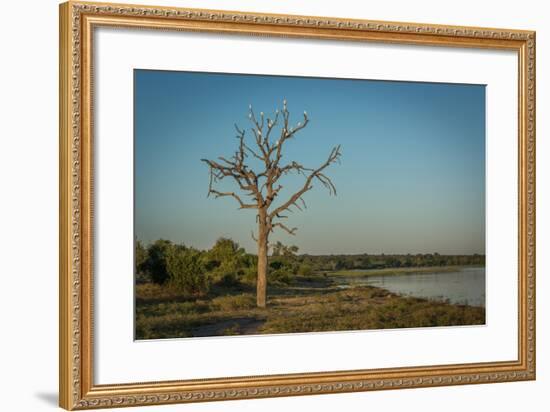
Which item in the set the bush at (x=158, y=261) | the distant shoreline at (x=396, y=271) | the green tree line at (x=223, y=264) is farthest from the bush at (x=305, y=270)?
the bush at (x=158, y=261)

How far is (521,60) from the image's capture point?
5.84 meters

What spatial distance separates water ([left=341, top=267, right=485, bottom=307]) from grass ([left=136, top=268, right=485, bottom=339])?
0.04 metres

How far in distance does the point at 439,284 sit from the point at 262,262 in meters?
1.09

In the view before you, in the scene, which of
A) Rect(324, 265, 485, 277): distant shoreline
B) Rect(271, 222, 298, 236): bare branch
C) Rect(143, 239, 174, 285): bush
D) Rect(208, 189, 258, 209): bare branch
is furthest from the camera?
Rect(324, 265, 485, 277): distant shoreline

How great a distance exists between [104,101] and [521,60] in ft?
8.22

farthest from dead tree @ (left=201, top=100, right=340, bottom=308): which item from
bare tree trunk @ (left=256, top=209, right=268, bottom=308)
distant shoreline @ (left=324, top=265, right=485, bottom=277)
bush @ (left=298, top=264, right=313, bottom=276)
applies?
distant shoreline @ (left=324, top=265, right=485, bottom=277)

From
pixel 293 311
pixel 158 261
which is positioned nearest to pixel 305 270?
pixel 293 311

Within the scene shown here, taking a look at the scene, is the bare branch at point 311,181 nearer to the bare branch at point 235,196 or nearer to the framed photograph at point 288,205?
the framed photograph at point 288,205

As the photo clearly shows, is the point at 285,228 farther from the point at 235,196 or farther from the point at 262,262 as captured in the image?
the point at 235,196

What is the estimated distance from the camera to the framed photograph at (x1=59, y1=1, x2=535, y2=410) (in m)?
5.07

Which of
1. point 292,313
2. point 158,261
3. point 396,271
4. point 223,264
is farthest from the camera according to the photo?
point 396,271

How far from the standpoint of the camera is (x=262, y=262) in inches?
214

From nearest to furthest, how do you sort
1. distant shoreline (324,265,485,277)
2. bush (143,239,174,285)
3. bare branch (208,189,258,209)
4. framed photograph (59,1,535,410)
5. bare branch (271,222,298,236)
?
framed photograph (59,1,535,410), bush (143,239,174,285), bare branch (208,189,258,209), bare branch (271,222,298,236), distant shoreline (324,265,485,277)

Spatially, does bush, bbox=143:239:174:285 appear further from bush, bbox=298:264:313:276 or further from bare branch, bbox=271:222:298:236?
bush, bbox=298:264:313:276
